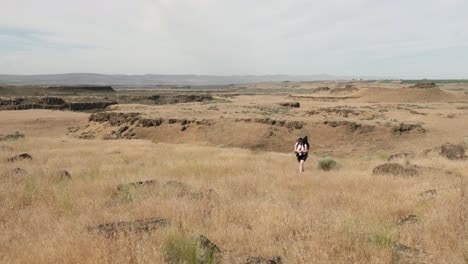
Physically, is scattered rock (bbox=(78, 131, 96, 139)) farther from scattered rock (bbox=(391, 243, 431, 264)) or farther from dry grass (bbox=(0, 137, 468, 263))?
scattered rock (bbox=(391, 243, 431, 264))

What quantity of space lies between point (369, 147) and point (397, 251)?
27390 millimetres

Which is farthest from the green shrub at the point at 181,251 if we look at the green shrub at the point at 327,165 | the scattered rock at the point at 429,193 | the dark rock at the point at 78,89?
the dark rock at the point at 78,89

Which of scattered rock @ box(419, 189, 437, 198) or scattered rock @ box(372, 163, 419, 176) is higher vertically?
scattered rock @ box(419, 189, 437, 198)

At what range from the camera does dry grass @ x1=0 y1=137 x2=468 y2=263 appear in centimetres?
527

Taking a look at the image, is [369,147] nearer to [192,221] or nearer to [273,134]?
[273,134]

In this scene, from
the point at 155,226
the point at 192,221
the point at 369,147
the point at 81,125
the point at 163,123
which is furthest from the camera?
the point at 81,125

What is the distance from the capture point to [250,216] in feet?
23.7

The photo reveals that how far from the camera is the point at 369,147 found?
103 ft

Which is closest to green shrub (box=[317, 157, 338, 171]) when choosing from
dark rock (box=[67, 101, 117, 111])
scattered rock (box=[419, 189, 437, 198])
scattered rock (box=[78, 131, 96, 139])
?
scattered rock (box=[419, 189, 437, 198])

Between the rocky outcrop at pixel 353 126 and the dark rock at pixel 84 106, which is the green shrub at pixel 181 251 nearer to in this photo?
the rocky outcrop at pixel 353 126

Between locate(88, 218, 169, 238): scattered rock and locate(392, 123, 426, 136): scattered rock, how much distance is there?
3101 centimetres

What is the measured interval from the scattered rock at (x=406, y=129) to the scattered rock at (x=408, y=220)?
1129 inches

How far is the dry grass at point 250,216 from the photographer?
5270 mm

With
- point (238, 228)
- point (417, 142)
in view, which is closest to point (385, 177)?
point (238, 228)
